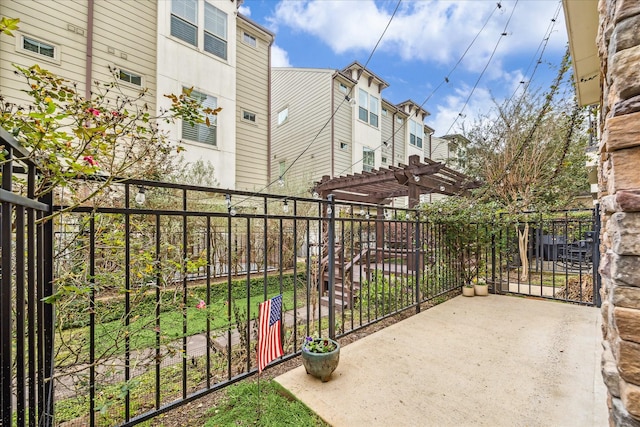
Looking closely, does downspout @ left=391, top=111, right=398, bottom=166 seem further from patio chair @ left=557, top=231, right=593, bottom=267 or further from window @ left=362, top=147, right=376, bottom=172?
patio chair @ left=557, top=231, right=593, bottom=267

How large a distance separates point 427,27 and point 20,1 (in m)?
8.41

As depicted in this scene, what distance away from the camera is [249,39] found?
29.5 feet

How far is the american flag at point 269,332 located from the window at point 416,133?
1467 cm

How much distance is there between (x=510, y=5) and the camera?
5.00 meters

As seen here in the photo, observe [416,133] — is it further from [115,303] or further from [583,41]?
[115,303]

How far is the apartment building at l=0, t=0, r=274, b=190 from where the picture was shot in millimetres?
5609

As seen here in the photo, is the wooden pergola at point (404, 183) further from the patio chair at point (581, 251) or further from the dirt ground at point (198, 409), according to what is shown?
the dirt ground at point (198, 409)

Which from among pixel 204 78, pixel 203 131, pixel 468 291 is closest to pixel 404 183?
pixel 468 291

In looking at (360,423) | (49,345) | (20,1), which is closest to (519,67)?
(360,423)

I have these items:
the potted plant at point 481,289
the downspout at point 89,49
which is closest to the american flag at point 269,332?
the potted plant at point 481,289

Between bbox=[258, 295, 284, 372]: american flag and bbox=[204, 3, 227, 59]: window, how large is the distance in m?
8.16

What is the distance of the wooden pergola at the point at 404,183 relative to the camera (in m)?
5.42

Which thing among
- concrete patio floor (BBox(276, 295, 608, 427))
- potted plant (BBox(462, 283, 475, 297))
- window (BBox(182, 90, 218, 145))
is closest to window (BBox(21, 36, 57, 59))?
window (BBox(182, 90, 218, 145))

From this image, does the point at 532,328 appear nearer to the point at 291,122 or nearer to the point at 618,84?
the point at 618,84
